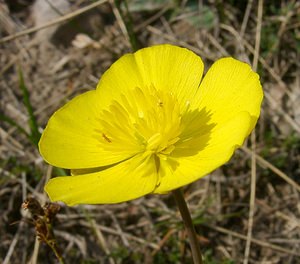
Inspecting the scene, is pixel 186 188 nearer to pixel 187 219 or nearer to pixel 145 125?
pixel 145 125

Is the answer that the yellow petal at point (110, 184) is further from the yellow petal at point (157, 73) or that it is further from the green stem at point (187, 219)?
the yellow petal at point (157, 73)

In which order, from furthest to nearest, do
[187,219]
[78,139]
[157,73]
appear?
[157,73] → [78,139] → [187,219]

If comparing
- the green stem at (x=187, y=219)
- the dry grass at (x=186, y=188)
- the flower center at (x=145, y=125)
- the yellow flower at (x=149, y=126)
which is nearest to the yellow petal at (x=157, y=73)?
the yellow flower at (x=149, y=126)

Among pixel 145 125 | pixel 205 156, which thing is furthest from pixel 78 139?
pixel 205 156

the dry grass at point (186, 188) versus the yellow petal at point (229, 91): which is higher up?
the yellow petal at point (229, 91)

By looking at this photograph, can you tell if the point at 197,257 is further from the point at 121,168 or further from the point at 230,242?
the point at 230,242

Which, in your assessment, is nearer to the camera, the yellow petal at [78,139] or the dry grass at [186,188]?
the yellow petal at [78,139]

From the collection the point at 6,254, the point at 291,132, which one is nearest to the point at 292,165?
the point at 291,132
